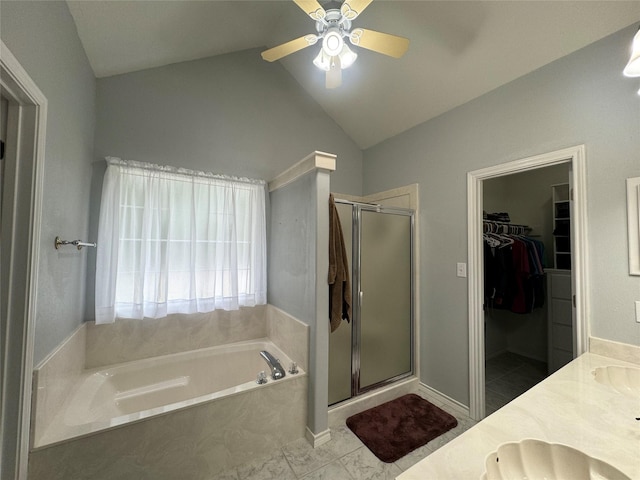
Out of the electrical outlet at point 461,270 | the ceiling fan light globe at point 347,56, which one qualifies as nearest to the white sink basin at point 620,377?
the electrical outlet at point 461,270

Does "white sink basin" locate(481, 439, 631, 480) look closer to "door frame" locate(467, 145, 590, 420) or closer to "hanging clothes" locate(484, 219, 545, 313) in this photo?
"door frame" locate(467, 145, 590, 420)

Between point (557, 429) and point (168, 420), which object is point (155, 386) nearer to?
point (168, 420)

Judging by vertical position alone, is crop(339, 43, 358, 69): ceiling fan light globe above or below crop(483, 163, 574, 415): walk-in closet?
above

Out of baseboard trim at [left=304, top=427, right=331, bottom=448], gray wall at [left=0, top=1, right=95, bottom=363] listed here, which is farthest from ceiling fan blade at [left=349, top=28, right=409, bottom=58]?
baseboard trim at [left=304, top=427, right=331, bottom=448]

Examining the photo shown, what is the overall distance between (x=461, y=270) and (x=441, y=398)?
1189 mm

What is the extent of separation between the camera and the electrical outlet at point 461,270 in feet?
7.04

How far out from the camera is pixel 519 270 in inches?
108

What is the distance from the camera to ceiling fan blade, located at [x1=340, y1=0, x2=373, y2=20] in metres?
1.28

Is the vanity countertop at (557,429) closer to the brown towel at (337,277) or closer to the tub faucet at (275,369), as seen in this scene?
the brown towel at (337,277)

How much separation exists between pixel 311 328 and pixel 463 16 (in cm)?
238

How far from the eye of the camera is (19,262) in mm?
1009

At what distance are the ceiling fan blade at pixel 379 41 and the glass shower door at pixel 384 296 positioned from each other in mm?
1140

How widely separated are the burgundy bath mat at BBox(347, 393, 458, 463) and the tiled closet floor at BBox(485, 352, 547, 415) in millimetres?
508

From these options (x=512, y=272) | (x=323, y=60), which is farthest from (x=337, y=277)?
(x=512, y=272)
